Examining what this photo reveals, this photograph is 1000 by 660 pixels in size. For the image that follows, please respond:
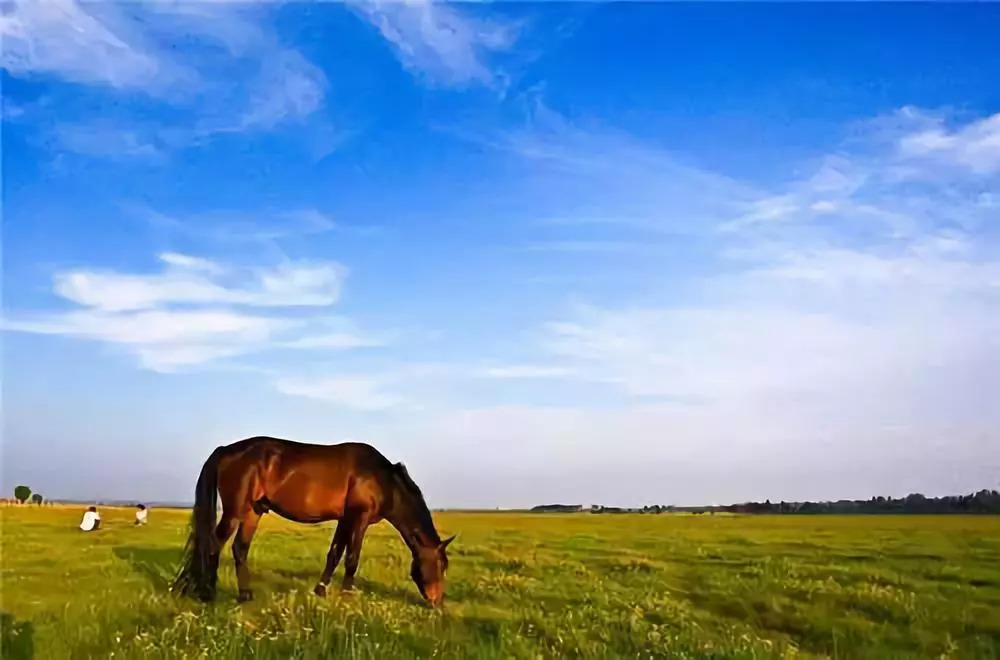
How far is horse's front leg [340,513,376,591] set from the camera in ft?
46.5

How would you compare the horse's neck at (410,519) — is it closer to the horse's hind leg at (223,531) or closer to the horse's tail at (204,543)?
the horse's hind leg at (223,531)

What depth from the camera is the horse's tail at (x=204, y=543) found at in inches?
534

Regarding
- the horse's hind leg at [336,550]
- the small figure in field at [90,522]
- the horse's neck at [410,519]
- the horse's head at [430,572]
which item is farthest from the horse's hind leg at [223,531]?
the small figure in field at [90,522]

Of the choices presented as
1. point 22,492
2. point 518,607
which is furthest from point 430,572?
point 22,492

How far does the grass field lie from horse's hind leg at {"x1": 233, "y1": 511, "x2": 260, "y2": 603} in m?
0.48

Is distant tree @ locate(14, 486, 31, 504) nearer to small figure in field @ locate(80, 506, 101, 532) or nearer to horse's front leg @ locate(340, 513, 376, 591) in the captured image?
small figure in field @ locate(80, 506, 101, 532)

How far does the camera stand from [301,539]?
A: 29812 mm

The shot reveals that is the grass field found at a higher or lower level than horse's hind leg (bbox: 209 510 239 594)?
lower

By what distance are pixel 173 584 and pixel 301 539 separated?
53.0 feet

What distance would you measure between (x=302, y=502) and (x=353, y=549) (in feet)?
3.69

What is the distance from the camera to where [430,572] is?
14500 millimetres

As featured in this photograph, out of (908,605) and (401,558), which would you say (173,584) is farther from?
(908,605)

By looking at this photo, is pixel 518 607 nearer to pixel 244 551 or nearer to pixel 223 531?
pixel 244 551

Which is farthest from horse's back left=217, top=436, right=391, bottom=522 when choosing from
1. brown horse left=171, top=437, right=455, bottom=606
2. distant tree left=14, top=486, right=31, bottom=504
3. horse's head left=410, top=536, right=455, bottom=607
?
distant tree left=14, top=486, right=31, bottom=504
